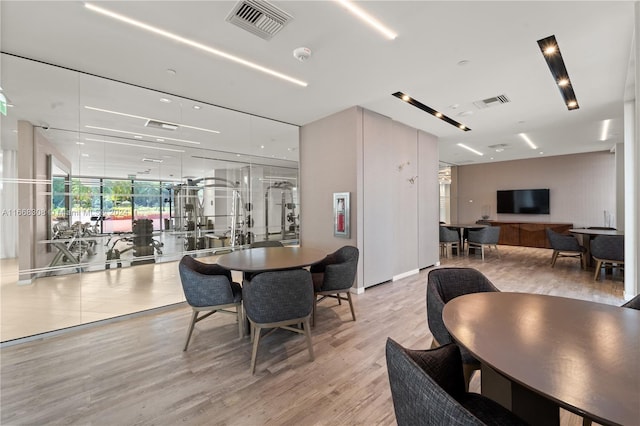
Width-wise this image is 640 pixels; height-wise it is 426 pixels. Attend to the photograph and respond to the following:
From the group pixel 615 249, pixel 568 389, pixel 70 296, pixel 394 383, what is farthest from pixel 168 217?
pixel 615 249

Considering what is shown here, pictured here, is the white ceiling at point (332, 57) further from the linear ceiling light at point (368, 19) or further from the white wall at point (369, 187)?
the white wall at point (369, 187)

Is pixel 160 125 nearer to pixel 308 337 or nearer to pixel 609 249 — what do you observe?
pixel 308 337

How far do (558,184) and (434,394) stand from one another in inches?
455

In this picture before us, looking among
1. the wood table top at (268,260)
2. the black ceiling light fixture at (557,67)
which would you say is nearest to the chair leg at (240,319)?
the wood table top at (268,260)

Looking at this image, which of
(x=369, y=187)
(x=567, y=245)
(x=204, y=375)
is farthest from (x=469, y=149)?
(x=204, y=375)

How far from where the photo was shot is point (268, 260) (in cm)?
302

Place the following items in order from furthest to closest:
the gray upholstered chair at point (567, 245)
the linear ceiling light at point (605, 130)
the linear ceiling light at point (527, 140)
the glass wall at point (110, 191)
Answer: the linear ceiling light at point (527, 140), the gray upholstered chair at point (567, 245), the linear ceiling light at point (605, 130), the glass wall at point (110, 191)

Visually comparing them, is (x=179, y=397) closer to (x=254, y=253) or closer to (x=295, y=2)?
(x=254, y=253)

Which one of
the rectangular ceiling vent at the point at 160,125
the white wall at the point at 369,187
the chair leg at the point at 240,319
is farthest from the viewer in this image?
the white wall at the point at 369,187

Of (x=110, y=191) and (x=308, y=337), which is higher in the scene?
(x=110, y=191)

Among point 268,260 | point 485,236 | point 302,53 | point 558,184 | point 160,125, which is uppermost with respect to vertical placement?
point 302,53

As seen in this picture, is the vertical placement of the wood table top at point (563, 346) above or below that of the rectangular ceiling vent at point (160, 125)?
A: below

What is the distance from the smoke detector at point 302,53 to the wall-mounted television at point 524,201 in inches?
401

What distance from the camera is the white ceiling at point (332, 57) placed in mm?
2377
